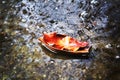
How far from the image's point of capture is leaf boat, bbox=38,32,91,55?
3512 mm

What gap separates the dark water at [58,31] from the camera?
336 centimetres

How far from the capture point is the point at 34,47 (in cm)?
372

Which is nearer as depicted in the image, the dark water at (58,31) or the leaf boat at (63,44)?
the dark water at (58,31)

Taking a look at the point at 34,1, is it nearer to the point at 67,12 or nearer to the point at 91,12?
the point at 67,12

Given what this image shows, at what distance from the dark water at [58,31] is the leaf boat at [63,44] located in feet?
0.28

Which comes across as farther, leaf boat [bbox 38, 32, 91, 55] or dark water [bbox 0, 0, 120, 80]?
leaf boat [bbox 38, 32, 91, 55]

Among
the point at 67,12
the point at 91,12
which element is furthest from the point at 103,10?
the point at 67,12

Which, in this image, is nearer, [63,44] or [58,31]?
[63,44]

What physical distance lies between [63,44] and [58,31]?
13.2 inches

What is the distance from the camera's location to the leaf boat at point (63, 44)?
3.51 metres

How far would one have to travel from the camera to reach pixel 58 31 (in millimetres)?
3932

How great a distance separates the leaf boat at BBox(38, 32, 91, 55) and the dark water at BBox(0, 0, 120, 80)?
85 millimetres

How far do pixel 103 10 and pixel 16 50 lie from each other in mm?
1534

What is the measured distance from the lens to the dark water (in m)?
3.36
